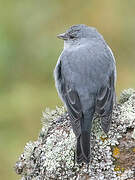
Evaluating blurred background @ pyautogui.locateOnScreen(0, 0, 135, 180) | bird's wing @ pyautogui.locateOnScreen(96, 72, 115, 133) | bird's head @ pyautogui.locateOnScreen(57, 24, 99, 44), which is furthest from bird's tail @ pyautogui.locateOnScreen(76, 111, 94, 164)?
blurred background @ pyautogui.locateOnScreen(0, 0, 135, 180)

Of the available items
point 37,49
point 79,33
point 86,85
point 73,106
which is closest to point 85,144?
point 73,106

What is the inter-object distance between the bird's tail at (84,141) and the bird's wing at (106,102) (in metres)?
0.13

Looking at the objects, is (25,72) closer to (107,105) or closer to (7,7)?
(7,7)

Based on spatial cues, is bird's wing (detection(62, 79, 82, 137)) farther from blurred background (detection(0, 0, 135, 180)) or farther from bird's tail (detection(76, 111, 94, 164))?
blurred background (detection(0, 0, 135, 180))

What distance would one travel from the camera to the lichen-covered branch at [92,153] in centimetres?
457

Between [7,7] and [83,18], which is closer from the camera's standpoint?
[83,18]

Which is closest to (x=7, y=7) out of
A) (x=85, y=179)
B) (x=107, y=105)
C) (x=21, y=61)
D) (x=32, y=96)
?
(x=21, y=61)

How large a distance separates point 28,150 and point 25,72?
4.62m

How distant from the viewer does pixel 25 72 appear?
9.70 m

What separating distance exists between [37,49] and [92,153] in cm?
582

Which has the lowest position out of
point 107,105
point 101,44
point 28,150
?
point 28,150

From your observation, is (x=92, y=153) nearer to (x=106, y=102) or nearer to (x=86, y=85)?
(x=106, y=102)

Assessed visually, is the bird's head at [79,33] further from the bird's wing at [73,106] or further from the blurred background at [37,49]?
the blurred background at [37,49]

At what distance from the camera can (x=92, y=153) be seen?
4.72 m
